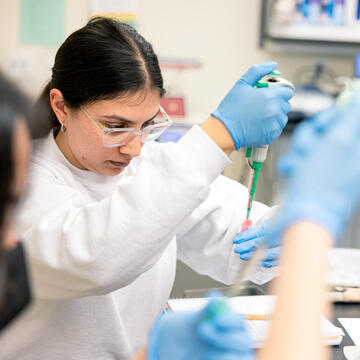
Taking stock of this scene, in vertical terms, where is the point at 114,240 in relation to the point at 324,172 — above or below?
below

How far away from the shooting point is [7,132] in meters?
0.70

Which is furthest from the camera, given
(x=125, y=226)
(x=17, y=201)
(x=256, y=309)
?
(x=256, y=309)

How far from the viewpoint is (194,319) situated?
710mm

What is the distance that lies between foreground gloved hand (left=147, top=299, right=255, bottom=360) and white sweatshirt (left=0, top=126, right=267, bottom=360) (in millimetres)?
362

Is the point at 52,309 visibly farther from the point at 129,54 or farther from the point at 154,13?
the point at 154,13

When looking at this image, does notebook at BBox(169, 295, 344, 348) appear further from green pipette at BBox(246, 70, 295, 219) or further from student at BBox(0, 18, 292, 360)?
green pipette at BBox(246, 70, 295, 219)

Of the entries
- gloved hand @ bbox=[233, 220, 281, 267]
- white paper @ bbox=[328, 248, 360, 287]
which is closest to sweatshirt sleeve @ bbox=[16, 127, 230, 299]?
gloved hand @ bbox=[233, 220, 281, 267]

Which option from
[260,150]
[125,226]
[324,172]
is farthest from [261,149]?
[324,172]

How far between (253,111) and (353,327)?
58cm

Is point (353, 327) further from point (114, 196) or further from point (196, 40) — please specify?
point (196, 40)

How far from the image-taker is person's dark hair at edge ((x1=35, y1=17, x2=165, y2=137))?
4.14 ft

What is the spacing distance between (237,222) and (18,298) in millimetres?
670

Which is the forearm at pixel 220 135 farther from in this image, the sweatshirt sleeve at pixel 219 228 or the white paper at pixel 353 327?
the white paper at pixel 353 327

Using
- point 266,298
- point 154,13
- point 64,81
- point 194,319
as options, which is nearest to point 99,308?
point 266,298
